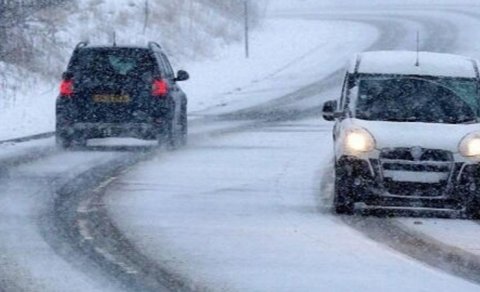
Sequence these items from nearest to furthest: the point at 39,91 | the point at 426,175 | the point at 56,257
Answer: the point at 56,257, the point at 426,175, the point at 39,91

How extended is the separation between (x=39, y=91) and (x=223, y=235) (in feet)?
65.7

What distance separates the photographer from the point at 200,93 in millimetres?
37094

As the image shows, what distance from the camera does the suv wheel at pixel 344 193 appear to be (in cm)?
1484

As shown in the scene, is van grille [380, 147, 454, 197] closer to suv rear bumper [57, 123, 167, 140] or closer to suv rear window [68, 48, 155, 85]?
suv rear bumper [57, 123, 167, 140]

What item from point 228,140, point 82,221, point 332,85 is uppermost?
point 82,221

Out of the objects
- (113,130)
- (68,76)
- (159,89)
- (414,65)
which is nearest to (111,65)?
(68,76)

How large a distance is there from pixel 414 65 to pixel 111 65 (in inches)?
302

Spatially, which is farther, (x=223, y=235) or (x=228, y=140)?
(x=228, y=140)

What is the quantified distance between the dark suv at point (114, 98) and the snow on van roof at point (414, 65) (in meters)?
6.70

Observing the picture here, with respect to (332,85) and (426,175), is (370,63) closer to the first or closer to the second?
(426,175)

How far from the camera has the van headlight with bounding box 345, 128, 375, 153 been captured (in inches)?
582

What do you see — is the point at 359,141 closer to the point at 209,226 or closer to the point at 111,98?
the point at 209,226

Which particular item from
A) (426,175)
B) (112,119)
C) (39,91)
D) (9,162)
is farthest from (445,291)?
(39,91)

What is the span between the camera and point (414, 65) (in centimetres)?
1609
